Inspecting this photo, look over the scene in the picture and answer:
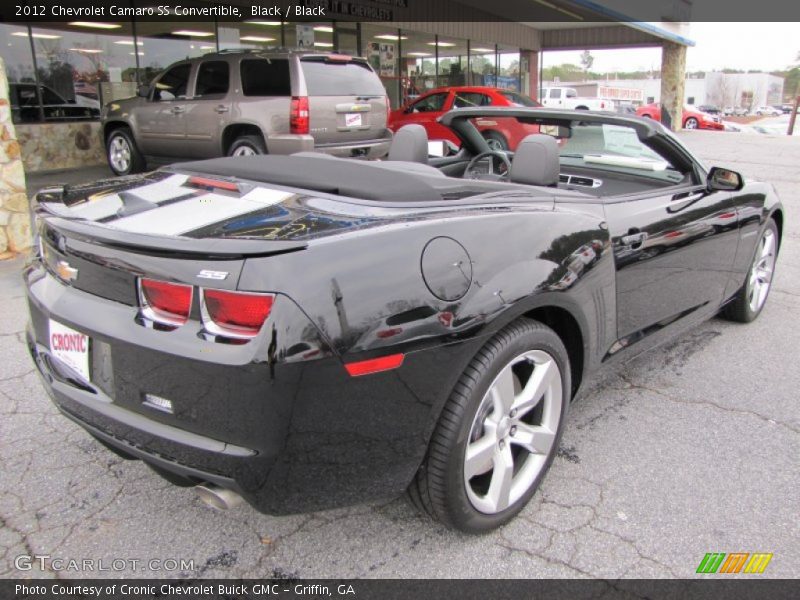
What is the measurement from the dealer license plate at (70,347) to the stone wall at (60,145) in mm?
11009

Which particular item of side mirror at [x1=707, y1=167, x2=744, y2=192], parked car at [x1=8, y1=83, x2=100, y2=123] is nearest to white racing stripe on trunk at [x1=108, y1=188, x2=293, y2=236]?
side mirror at [x1=707, y1=167, x2=744, y2=192]

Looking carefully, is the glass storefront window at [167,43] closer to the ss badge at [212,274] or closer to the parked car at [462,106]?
the parked car at [462,106]

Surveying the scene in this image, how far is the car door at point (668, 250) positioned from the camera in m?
2.95

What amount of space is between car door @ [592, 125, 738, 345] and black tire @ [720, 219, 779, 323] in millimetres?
524

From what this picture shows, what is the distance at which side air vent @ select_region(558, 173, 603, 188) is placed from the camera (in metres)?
3.84

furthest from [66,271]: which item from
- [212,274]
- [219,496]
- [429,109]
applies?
[429,109]

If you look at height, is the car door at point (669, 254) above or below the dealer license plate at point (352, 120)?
below

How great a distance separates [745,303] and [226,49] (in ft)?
32.3

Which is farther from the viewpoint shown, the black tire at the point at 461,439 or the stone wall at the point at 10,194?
the stone wall at the point at 10,194

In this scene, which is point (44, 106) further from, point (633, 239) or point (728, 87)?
point (728, 87)

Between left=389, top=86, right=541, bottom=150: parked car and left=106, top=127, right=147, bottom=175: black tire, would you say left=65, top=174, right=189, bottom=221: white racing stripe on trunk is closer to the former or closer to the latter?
left=106, top=127, right=147, bottom=175: black tire

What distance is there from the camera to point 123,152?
10898 millimetres

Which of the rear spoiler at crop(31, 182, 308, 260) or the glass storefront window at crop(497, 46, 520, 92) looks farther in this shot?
the glass storefront window at crop(497, 46, 520, 92)

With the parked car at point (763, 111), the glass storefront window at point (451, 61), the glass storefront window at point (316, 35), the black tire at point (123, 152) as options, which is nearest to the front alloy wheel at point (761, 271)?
the black tire at point (123, 152)
